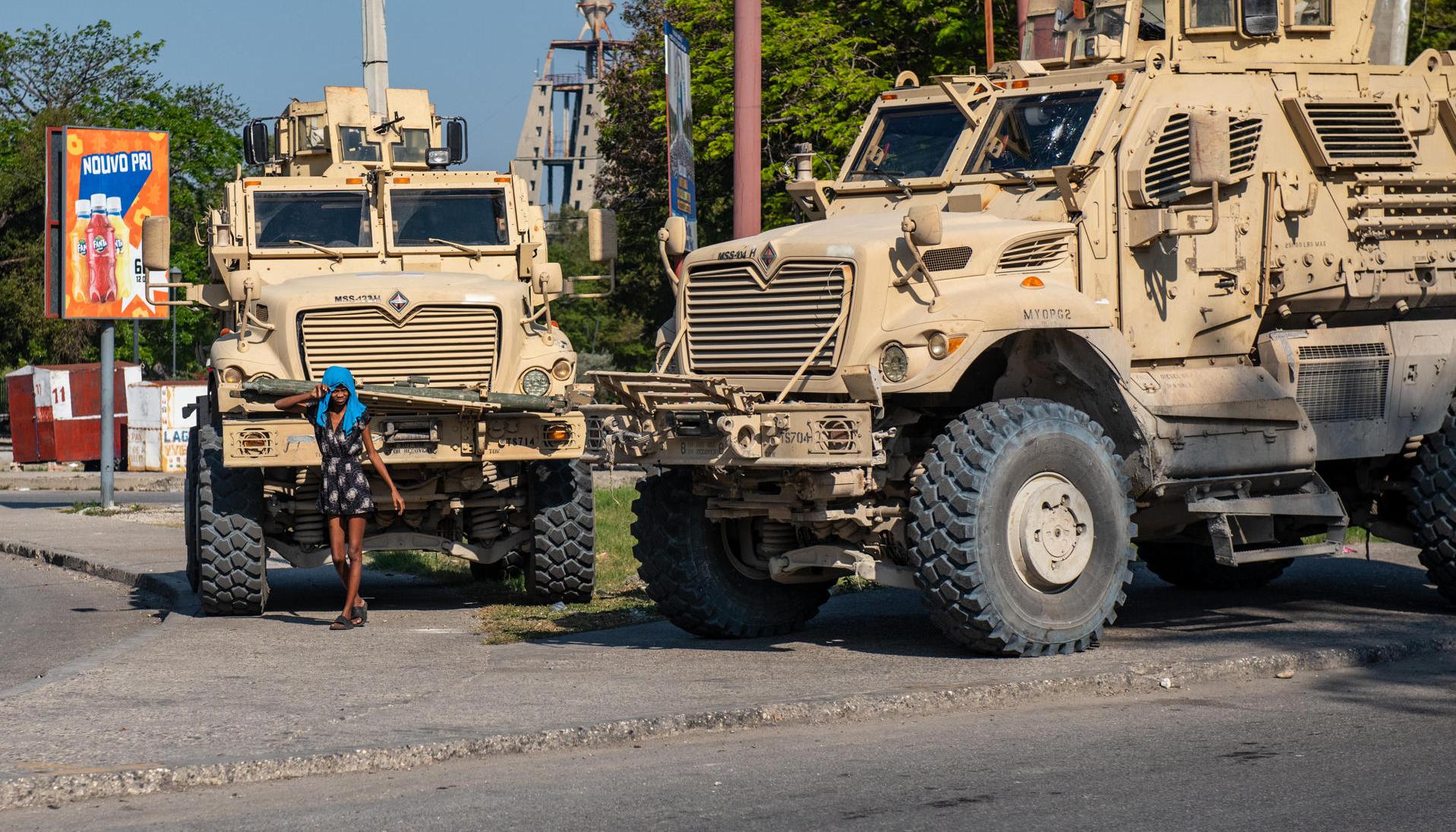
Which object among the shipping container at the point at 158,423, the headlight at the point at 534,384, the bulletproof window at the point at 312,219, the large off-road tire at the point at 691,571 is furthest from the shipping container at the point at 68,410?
the large off-road tire at the point at 691,571

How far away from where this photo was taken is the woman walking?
1229 cm

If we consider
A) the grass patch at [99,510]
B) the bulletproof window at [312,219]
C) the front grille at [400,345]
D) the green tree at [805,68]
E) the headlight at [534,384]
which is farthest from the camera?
the green tree at [805,68]

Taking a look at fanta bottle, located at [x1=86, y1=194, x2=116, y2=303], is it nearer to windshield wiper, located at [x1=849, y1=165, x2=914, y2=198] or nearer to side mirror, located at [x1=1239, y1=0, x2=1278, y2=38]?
windshield wiper, located at [x1=849, y1=165, x2=914, y2=198]

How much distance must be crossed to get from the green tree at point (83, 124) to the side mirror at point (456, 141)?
1820 inches

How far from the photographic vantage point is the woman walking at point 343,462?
12289 millimetres

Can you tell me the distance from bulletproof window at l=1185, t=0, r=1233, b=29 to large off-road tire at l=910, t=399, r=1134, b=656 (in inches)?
122

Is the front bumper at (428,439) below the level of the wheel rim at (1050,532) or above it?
above

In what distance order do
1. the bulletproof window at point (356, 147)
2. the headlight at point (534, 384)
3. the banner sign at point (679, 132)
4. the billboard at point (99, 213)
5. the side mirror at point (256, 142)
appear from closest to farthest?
the headlight at point (534, 384)
the bulletproof window at point (356, 147)
the side mirror at point (256, 142)
the banner sign at point (679, 132)
the billboard at point (99, 213)

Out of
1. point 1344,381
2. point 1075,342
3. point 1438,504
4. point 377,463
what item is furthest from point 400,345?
point 1438,504

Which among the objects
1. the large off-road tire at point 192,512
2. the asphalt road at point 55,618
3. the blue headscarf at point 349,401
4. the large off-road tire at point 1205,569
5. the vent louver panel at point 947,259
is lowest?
the asphalt road at point 55,618

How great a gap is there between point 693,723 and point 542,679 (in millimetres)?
1658

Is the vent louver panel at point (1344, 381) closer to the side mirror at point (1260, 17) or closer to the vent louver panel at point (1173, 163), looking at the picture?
the vent louver panel at point (1173, 163)

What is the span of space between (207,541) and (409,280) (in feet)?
7.86

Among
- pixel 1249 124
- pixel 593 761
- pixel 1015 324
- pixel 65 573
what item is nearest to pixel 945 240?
pixel 1015 324
